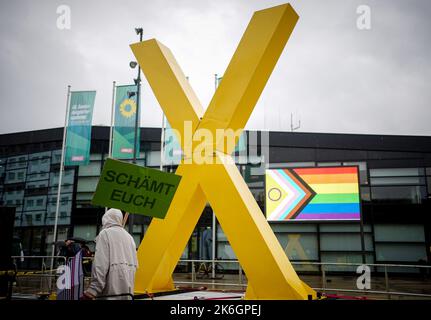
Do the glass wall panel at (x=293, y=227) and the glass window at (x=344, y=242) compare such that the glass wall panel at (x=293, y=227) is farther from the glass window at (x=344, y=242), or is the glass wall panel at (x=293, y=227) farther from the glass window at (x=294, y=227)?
the glass window at (x=344, y=242)

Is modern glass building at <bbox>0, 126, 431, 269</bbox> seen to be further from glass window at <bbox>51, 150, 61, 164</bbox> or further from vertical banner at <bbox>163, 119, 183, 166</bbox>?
vertical banner at <bbox>163, 119, 183, 166</bbox>

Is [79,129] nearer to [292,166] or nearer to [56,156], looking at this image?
[56,156]

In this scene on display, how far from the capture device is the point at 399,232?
692 inches

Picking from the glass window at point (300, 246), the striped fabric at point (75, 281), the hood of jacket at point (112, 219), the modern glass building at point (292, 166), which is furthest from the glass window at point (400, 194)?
the striped fabric at point (75, 281)

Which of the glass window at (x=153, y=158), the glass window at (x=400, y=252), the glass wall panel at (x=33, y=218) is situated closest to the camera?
the glass window at (x=400, y=252)

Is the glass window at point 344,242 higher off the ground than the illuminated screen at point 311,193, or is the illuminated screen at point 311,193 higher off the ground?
the illuminated screen at point 311,193

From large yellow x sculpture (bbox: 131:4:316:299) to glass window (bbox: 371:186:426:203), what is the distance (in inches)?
525

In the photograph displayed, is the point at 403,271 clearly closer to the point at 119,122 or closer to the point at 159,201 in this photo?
the point at 119,122

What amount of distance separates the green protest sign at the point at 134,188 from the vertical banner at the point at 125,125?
12.1 meters

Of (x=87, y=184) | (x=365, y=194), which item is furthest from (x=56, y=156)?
(x=365, y=194)

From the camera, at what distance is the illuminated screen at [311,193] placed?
1580cm

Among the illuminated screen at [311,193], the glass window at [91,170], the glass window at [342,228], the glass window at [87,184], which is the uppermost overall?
the glass window at [91,170]

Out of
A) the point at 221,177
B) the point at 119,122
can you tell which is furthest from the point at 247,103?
the point at 119,122
